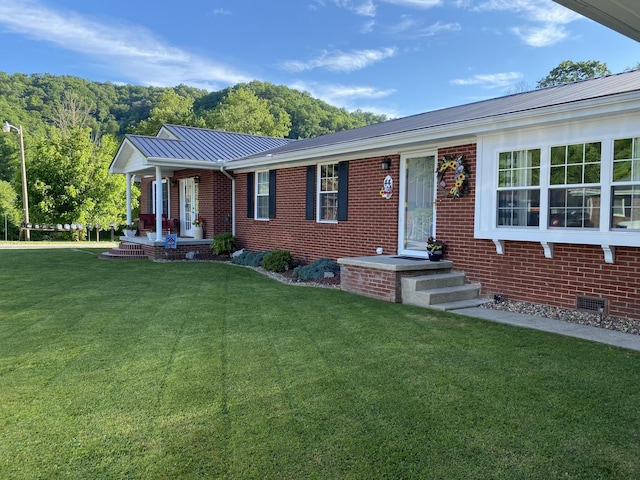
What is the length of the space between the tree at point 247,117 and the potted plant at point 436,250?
36477 millimetres

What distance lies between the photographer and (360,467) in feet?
8.07

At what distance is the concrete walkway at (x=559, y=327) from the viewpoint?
487 centimetres

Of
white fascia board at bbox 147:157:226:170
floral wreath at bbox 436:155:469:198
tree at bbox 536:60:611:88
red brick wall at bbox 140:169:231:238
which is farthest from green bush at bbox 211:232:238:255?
tree at bbox 536:60:611:88

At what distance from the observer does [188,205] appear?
15391mm

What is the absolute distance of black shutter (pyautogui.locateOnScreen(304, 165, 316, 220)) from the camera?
414 inches

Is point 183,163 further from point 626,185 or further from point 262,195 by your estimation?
point 626,185

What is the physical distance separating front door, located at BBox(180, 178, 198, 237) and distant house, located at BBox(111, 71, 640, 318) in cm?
431

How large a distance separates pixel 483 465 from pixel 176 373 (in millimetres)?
2450

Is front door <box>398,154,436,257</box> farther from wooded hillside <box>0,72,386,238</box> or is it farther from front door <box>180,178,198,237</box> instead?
wooded hillside <box>0,72,386,238</box>

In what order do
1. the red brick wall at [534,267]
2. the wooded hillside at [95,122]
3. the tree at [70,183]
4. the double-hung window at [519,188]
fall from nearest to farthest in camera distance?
1. the red brick wall at [534,267]
2. the double-hung window at [519,188]
3. the tree at [70,183]
4. the wooded hillside at [95,122]

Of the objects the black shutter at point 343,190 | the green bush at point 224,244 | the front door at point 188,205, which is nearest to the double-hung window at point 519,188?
the black shutter at point 343,190

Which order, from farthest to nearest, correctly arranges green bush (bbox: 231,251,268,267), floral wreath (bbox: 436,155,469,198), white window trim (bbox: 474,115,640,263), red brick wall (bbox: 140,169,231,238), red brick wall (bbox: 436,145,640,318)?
1. red brick wall (bbox: 140,169,231,238)
2. green bush (bbox: 231,251,268,267)
3. floral wreath (bbox: 436,155,469,198)
4. red brick wall (bbox: 436,145,640,318)
5. white window trim (bbox: 474,115,640,263)

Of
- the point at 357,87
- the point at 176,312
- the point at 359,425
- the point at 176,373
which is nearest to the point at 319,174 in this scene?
the point at 176,312

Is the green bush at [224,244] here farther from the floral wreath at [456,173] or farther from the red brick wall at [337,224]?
the floral wreath at [456,173]
